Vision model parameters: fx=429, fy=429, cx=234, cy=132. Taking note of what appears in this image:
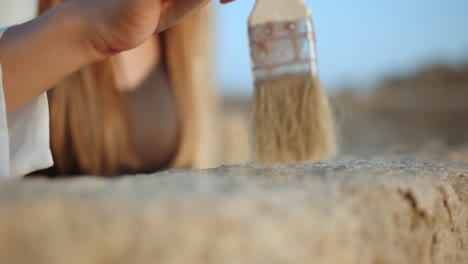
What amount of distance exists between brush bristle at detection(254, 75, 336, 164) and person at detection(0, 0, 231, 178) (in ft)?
0.69

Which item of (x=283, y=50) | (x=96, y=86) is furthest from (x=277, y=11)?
(x=96, y=86)

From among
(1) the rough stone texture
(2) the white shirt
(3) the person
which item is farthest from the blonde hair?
(1) the rough stone texture

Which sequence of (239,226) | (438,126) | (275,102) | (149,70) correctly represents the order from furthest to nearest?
(438,126) < (149,70) < (275,102) < (239,226)

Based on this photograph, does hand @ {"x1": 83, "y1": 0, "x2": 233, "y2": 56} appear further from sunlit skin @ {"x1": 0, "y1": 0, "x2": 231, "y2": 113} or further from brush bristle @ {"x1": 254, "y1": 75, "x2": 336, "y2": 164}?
brush bristle @ {"x1": 254, "y1": 75, "x2": 336, "y2": 164}

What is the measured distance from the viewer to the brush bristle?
30.3 inches

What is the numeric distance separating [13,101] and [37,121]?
1.8 inches

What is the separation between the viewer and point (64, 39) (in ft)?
2.07

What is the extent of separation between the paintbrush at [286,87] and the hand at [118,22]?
204 millimetres

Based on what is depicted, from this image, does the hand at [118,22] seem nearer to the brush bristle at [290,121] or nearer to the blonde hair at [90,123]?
the brush bristle at [290,121]

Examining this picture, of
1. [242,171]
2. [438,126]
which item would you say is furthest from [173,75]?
[438,126]

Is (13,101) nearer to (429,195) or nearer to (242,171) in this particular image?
(242,171)

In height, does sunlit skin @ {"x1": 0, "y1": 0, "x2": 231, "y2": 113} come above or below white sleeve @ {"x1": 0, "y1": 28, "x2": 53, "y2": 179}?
above

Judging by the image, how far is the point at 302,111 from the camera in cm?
78

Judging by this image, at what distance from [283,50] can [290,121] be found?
0.13 metres
